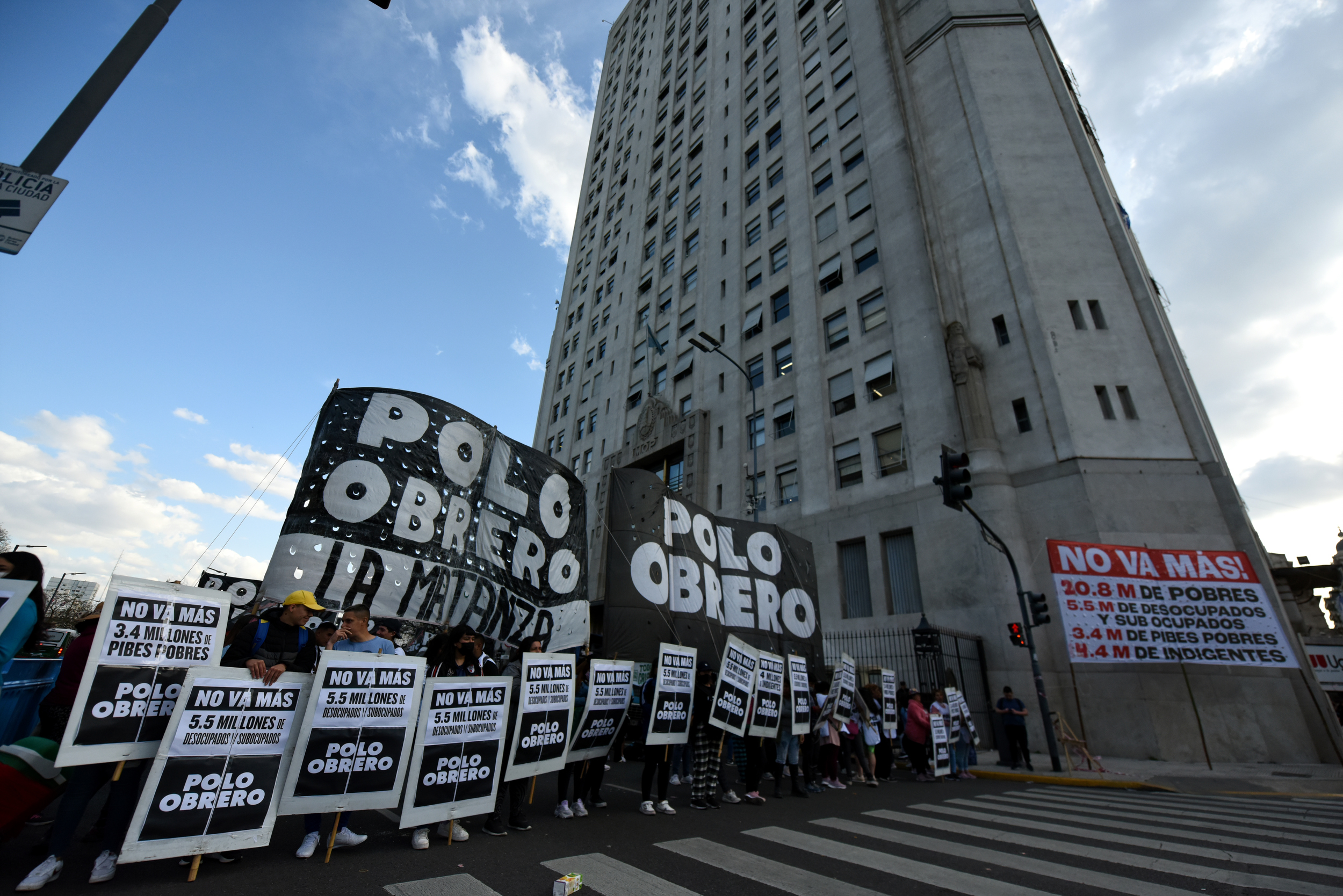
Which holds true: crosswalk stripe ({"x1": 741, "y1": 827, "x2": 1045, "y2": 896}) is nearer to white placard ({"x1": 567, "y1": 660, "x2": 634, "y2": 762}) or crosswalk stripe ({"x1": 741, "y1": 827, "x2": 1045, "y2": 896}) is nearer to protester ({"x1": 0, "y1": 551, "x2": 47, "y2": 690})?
white placard ({"x1": 567, "y1": 660, "x2": 634, "y2": 762})

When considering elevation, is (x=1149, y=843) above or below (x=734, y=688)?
below

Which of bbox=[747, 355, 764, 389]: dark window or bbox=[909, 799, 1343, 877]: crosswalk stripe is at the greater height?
bbox=[747, 355, 764, 389]: dark window

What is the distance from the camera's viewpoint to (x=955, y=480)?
12.6 meters

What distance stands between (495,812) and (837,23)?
41783mm

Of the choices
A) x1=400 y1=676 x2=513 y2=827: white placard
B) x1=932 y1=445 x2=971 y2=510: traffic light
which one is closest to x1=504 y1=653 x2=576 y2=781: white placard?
x1=400 y1=676 x2=513 y2=827: white placard

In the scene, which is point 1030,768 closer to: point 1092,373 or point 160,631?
point 1092,373

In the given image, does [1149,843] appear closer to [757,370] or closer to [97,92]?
[97,92]

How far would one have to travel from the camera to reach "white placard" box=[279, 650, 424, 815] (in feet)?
16.7

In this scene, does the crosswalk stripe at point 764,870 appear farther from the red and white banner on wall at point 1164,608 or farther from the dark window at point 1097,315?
the dark window at point 1097,315

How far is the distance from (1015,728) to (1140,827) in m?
7.02

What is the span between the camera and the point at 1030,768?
13398mm

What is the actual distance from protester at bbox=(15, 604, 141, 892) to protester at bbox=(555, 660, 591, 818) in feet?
11.7

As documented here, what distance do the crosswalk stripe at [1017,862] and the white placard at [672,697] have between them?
2.10 m

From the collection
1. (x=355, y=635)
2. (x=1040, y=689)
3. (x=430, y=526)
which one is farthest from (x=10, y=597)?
(x=1040, y=689)
